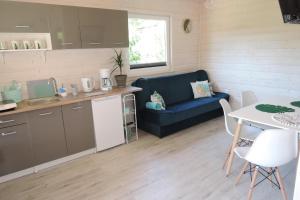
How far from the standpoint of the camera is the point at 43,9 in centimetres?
264

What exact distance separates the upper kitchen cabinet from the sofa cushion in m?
1.19

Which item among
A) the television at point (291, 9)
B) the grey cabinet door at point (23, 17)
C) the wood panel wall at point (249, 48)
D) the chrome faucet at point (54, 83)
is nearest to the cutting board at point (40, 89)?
the chrome faucet at point (54, 83)

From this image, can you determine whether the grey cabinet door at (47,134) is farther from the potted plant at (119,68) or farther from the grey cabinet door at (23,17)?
the potted plant at (119,68)

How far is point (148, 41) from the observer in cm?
427

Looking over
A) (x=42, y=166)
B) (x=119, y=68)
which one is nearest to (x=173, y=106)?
(x=119, y=68)

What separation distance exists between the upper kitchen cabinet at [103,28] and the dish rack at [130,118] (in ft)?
2.80

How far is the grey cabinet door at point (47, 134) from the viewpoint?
261 centimetres

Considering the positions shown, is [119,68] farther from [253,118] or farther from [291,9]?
[291,9]

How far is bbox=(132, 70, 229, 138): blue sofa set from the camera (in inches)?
140

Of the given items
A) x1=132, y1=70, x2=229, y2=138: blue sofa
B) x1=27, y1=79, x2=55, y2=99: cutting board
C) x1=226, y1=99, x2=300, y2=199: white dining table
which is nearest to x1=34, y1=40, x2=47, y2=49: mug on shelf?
x1=27, y1=79, x2=55, y2=99: cutting board

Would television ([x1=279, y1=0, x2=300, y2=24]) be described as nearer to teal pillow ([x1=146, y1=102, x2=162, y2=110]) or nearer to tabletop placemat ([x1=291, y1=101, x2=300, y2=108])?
tabletop placemat ([x1=291, y1=101, x2=300, y2=108])

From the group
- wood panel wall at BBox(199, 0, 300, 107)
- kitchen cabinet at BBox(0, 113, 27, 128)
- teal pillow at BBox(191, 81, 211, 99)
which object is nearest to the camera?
kitchen cabinet at BBox(0, 113, 27, 128)

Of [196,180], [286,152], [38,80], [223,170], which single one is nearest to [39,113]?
[38,80]

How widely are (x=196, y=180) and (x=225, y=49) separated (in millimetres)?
2974
